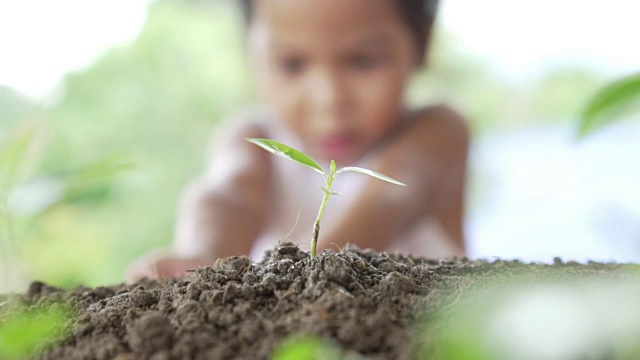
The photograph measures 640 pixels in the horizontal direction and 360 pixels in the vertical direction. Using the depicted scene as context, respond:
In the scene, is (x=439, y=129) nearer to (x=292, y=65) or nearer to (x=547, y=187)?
(x=292, y=65)

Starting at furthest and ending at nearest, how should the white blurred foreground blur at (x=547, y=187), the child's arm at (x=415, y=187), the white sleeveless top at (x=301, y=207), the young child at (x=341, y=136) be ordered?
1. the white blurred foreground blur at (x=547, y=187)
2. the white sleeveless top at (x=301, y=207)
3. the young child at (x=341, y=136)
4. the child's arm at (x=415, y=187)

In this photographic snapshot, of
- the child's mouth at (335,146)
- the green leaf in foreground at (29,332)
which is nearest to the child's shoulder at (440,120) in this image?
the child's mouth at (335,146)

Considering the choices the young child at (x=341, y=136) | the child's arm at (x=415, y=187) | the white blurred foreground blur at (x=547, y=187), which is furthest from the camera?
the white blurred foreground blur at (x=547, y=187)

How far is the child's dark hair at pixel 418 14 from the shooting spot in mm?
1581

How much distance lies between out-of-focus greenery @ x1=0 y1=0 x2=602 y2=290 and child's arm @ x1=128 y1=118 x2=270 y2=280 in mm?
459

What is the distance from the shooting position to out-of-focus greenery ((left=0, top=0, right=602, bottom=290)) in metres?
2.05

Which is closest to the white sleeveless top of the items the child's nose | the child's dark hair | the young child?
the young child

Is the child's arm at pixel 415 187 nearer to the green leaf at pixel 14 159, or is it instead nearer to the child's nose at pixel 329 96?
the child's nose at pixel 329 96

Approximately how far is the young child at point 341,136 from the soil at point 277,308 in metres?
0.94

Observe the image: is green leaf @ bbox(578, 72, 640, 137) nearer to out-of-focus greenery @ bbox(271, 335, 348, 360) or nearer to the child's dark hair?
out-of-focus greenery @ bbox(271, 335, 348, 360)

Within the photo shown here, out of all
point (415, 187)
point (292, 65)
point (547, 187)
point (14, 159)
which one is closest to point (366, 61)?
point (292, 65)

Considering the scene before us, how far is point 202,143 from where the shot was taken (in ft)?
7.13

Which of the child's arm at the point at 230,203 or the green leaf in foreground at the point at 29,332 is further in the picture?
the child's arm at the point at 230,203

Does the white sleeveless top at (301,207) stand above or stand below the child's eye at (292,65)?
below
